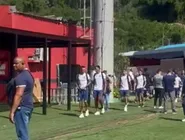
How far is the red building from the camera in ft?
101

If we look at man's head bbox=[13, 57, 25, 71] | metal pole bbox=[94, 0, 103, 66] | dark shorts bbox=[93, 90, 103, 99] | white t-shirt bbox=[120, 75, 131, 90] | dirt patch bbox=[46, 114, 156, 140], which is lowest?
dirt patch bbox=[46, 114, 156, 140]

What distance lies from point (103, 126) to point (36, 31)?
14.4 meters

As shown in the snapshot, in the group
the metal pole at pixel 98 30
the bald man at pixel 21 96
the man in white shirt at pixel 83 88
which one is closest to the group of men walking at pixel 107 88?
the man in white shirt at pixel 83 88

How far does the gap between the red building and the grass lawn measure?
6567mm

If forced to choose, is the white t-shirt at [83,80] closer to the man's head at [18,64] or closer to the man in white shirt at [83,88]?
the man in white shirt at [83,88]

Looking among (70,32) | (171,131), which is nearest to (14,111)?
(171,131)

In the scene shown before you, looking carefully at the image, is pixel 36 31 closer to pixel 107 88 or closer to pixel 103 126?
pixel 107 88

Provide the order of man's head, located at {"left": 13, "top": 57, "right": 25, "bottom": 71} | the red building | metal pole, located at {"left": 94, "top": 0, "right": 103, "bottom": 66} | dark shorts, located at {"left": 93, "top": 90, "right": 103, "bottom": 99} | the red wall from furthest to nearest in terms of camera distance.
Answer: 1. the red wall
2. metal pole, located at {"left": 94, "top": 0, "right": 103, "bottom": 66}
3. the red building
4. dark shorts, located at {"left": 93, "top": 90, "right": 103, "bottom": 99}
5. man's head, located at {"left": 13, "top": 57, "right": 25, "bottom": 71}

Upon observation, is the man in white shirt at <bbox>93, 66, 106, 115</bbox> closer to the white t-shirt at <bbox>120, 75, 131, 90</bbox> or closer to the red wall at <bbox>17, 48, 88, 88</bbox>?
the white t-shirt at <bbox>120, 75, 131, 90</bbox>

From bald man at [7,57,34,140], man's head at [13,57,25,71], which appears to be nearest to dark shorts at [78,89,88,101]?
bald man at [7,57,34,140]

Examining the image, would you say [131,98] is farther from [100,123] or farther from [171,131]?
[171,131]

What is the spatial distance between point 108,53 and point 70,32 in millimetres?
4085

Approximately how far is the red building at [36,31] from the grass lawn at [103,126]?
6.57 meters

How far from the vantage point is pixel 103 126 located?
19312mm
